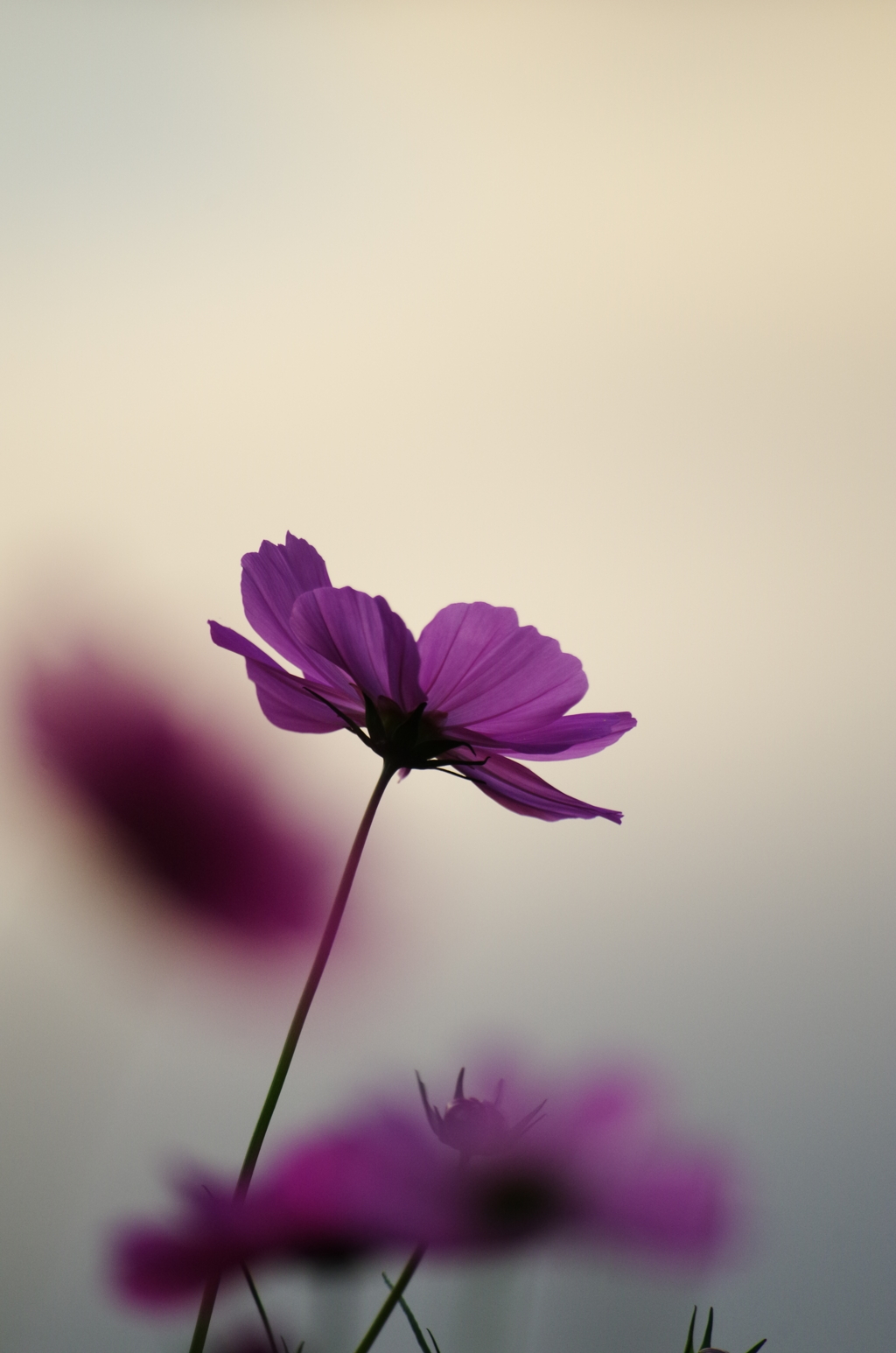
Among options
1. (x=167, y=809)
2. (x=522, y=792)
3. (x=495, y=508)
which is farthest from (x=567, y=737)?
(x=495, y=508)

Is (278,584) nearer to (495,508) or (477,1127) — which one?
(477,1127)

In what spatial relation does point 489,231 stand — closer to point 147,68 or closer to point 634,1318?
point 147,68

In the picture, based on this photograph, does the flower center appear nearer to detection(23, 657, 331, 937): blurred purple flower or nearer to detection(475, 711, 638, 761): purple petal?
detection(475, 711, 638, 761): purple petal

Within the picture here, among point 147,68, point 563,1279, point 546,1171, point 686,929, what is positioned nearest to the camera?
point 546,1171

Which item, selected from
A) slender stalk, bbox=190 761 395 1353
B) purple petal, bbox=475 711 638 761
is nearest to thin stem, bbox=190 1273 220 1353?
slender stalk, bbox=190 761 395 1353

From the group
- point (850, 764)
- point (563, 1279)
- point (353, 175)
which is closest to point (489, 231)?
point (353, 175)
